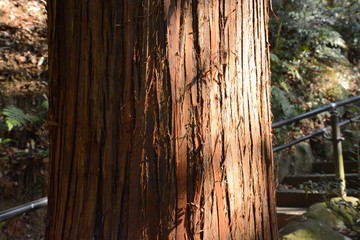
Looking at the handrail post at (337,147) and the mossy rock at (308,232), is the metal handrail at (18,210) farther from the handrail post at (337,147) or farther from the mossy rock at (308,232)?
the handrail post at (337,147)

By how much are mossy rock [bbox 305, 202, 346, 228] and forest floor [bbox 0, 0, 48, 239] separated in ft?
8.99

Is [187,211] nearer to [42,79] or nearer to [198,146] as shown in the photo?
[198,146]

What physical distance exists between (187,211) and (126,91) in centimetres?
42

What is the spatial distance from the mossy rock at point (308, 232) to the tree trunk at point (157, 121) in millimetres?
1908

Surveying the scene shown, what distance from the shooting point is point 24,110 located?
15.8 ft

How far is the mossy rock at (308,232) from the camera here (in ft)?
10.1

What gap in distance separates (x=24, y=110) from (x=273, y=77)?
16.0ft

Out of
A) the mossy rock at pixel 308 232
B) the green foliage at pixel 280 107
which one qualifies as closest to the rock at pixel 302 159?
the green foliage at pixel 280 107

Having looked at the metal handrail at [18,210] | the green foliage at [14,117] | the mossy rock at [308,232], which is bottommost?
the mossy rock at [308,232]

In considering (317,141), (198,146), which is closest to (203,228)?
(198,146)

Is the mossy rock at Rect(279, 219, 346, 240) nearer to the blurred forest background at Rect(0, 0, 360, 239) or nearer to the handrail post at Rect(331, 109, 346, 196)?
the blurred forest background at Rect(0, 0, 360, 239)

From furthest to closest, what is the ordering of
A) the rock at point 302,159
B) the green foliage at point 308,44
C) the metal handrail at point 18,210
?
the green foliage at point 308,44, the rock at point 302,159, the metal handrail at point 18,210

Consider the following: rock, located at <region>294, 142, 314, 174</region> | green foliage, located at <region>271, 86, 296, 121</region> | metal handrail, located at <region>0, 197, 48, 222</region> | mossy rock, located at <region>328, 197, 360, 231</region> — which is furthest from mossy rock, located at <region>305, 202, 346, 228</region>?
green foliage, located at <region>271, 86, 296, 121</region>

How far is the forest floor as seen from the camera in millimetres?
4176
